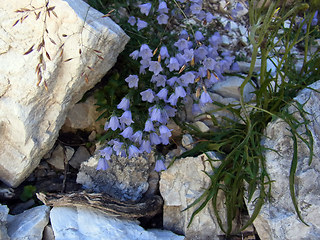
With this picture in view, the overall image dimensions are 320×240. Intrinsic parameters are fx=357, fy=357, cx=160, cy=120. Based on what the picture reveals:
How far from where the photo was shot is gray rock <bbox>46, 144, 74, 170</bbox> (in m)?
2.81

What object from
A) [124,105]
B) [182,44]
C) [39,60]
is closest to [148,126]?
[124,105]

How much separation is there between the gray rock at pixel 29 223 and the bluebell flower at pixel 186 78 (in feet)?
4.12

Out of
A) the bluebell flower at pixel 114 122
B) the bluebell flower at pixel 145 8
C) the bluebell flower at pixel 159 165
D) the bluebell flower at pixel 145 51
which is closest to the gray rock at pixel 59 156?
the bluebell flower at pixel 114 122

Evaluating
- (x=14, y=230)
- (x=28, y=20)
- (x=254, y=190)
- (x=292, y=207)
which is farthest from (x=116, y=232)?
(x=28, y=20)

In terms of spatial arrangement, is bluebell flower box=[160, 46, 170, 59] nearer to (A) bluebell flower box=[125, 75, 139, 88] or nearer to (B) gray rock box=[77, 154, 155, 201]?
(A) bluebell flower box=[125, 75, 139, 88]

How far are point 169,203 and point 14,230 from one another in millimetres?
1033

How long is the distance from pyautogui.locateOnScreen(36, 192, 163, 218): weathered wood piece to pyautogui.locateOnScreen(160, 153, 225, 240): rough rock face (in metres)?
0.21

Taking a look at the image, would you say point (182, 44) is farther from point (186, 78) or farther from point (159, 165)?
point (159, 165)

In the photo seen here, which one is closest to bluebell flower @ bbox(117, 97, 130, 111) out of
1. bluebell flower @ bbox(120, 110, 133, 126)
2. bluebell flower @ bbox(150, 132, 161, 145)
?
bluebell flower @ bbox(120, 110, 133, 126)

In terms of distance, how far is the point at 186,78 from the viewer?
250cm

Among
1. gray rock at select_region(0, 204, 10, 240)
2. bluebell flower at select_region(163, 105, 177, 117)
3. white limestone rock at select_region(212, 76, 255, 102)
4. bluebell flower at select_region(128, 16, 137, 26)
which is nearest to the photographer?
gray rock at select_region(0, 204, 10, 240)

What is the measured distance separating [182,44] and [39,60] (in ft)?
3.24

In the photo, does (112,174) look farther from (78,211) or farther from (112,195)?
(78,211)

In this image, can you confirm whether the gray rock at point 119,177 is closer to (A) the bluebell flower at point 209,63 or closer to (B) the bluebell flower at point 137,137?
(B) the bluebell flower at point 137,137
